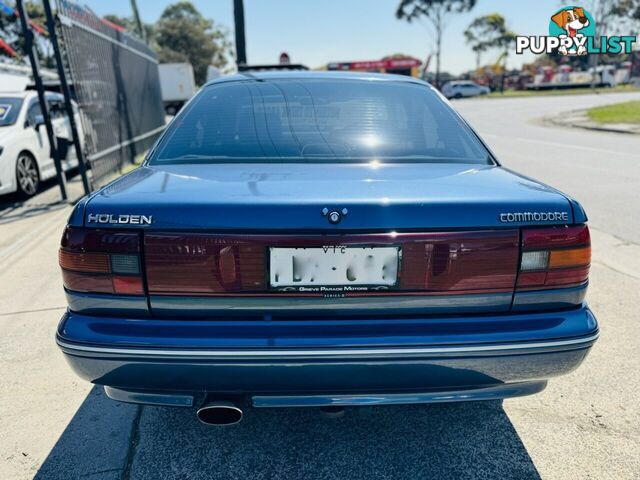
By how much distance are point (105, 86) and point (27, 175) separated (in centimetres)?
209

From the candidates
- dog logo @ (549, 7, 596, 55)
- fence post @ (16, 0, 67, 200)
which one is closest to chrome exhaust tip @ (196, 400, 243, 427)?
fence post @ (16, 0, 67, 200)

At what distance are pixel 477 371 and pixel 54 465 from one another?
1.70m

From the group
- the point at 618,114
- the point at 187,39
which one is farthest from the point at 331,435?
the point at 187,39

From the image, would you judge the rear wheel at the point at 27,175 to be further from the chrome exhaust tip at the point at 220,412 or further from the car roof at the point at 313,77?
the chrome exhaust tip at the point at 220,412

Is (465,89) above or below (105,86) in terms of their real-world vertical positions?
below

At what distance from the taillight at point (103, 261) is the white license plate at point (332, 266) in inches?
18.2

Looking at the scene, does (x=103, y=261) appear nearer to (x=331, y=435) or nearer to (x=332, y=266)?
(x=332, y=266)

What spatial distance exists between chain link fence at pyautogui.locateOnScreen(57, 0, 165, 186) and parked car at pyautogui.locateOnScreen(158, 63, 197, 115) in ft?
63.7

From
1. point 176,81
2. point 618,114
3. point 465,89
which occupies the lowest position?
point 465,89

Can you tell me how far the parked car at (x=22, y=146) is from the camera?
6.50 metres

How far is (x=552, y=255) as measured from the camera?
1651 millimetres

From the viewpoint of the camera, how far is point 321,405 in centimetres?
165

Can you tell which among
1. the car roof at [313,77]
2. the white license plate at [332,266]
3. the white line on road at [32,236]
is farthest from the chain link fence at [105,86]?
the white license plate at [332,266]
